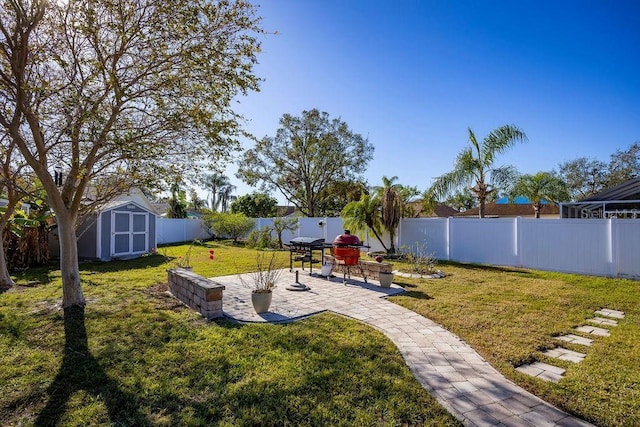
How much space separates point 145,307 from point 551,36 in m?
11.5

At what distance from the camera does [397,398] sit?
3.02 metres

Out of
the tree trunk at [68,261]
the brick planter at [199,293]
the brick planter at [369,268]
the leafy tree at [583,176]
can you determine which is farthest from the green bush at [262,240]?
the leafy tree at [583,176]

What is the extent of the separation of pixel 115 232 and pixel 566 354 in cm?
1574

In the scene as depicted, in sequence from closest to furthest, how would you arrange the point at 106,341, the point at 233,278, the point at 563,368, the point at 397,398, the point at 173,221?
the point at 397,398 < the point at 563,368 < the point at 106,341 < the point at 233,278 < the point at 173,221

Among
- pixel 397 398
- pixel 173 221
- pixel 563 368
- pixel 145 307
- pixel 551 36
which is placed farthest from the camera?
pixel 173 221

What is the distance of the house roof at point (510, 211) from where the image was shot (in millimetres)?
32306

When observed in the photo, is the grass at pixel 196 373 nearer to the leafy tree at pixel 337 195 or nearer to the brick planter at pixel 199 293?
the brick planter at pixel 199 293

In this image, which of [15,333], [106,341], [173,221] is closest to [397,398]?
[106,341]

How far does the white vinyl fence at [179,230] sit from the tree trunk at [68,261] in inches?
601

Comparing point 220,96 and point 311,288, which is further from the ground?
point 220,96

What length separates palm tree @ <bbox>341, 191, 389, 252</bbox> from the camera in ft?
45.4

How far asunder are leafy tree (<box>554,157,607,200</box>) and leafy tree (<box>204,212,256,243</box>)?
26.2 meters

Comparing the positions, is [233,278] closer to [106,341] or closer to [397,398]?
[106,341]

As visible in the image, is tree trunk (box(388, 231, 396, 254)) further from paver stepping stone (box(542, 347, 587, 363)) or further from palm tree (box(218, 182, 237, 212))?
palm tree (box(218, 182, 237, 212))
